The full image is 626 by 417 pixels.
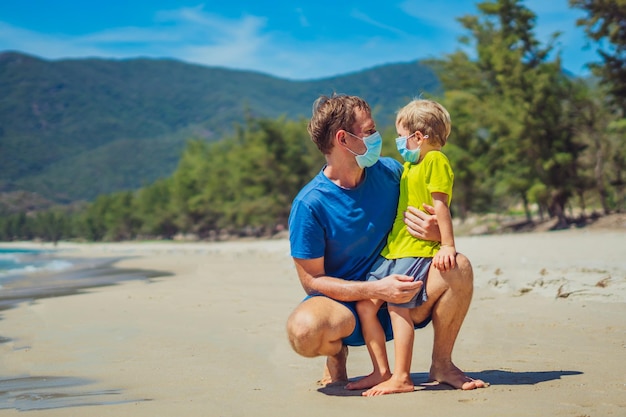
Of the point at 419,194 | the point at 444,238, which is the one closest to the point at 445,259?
the point at 444,238

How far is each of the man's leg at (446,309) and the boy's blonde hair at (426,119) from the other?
2.13 feet

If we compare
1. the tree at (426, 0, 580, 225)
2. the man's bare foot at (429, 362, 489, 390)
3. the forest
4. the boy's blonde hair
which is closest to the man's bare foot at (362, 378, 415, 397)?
the man's bare foot at (429, 362, 489, 390)

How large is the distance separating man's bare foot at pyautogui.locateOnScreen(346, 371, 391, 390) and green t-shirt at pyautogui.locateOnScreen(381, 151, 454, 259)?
1.96ft

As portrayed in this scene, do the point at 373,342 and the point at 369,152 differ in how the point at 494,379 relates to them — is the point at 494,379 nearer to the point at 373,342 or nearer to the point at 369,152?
the point at 373,342

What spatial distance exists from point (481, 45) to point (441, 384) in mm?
28228

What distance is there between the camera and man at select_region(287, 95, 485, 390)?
335cm

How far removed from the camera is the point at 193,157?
68.8 m

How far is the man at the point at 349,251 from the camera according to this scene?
335 cm

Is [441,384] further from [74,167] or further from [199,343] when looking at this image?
[74,167]

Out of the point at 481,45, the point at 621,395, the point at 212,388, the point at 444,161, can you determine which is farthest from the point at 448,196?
the point at 481,45

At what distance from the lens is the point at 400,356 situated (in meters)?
3.29

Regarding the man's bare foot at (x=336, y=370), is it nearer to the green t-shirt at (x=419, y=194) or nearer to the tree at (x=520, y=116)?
the green t-shirt at (x=419, y=194)

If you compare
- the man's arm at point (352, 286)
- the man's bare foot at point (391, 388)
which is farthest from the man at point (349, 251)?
the man's bare foot at point (391, 388)

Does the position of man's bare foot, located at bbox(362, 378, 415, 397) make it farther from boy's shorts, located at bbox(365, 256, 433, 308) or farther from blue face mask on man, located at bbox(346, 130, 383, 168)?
blue face mask on man, located at bbox(346, 130, 383, 168)
